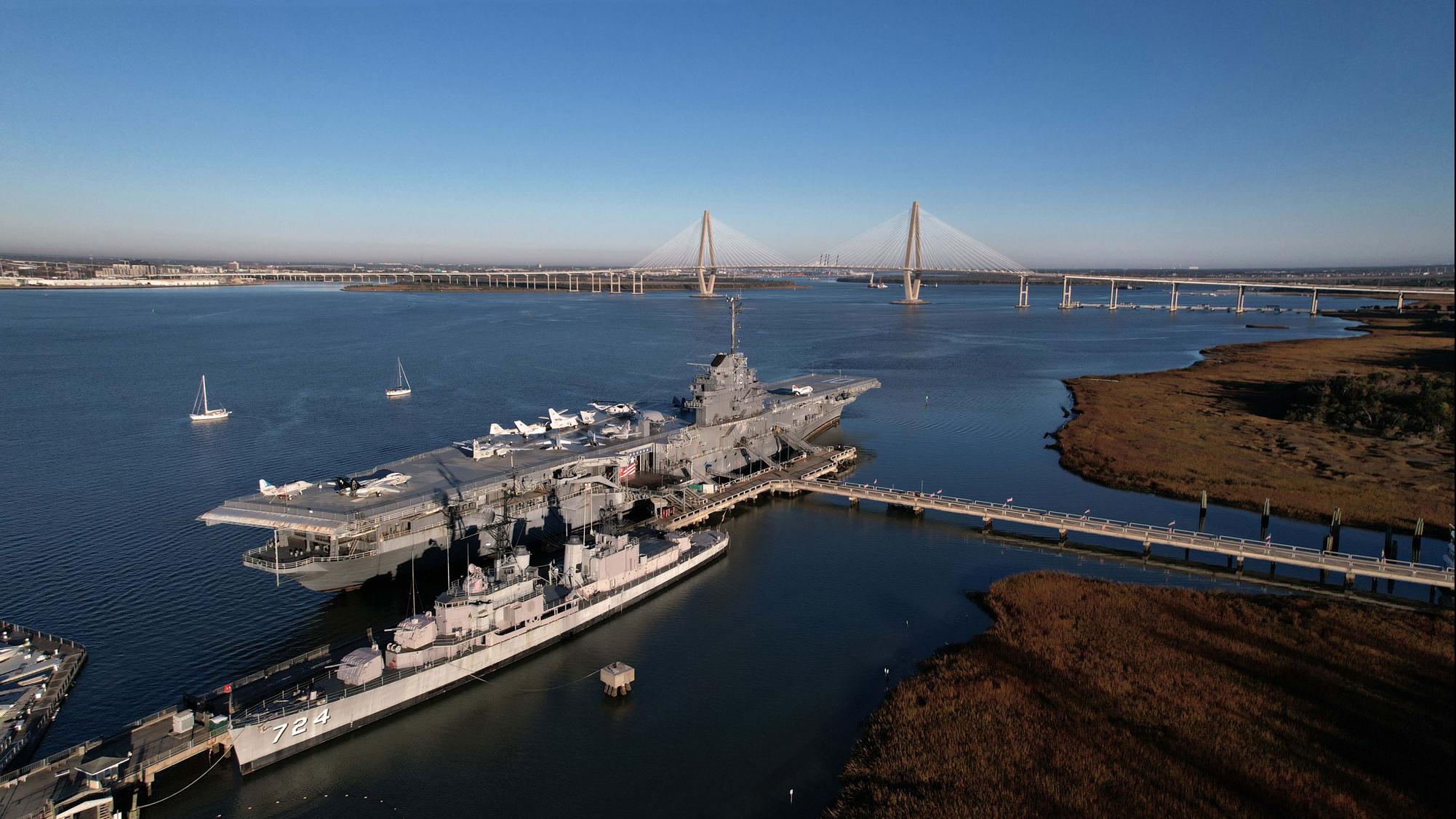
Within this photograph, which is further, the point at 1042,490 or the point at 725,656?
the point at 1042,490

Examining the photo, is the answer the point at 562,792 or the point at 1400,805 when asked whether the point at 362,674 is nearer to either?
the point at 562,792

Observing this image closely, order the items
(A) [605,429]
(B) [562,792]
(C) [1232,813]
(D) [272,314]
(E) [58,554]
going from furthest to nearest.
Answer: (D) [272,314] → (A) [605,429] → (E) [58,554] → (B) [562,792] → (C) [1232,813]

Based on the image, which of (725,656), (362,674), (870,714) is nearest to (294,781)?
(362,674)

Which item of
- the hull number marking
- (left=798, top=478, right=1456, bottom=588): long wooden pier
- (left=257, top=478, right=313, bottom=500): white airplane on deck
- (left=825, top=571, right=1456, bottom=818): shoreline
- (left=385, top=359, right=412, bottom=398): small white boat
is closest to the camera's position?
(left=825, top=571, right=1456, bottom=818): shoreline

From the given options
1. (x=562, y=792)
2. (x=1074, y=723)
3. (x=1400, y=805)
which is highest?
(x=1400, y=805)

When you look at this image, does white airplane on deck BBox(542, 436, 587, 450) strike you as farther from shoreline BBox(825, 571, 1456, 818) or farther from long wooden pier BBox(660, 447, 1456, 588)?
shoreline BBox(825, 571, 1456, 818)

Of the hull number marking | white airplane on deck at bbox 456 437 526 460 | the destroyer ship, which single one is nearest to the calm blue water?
the destroyer ship
